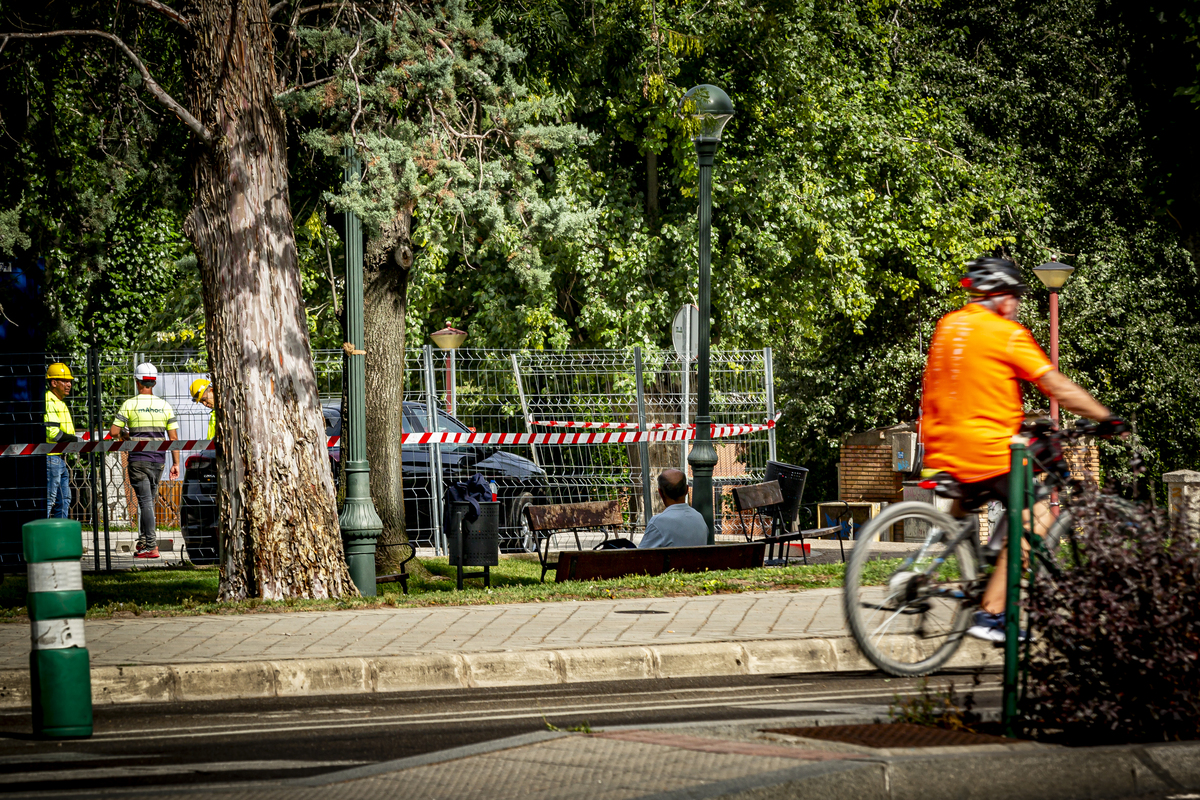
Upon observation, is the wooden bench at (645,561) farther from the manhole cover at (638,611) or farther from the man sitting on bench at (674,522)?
the manhole cover at (638,611)

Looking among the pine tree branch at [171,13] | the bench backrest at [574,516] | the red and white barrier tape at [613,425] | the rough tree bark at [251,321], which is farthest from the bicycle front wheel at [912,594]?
the red and white barrier tape at [613,425]

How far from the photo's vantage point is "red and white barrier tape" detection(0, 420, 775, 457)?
45.3 feet

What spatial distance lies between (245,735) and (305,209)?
9734mm

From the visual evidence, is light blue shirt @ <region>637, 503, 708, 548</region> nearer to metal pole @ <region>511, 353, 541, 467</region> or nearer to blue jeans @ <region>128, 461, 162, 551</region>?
metal pole @ <region>511, 353, 541, 467</region>

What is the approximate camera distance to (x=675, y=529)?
11.5m

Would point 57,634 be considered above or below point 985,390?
below

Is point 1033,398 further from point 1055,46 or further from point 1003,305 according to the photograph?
point 1003,305

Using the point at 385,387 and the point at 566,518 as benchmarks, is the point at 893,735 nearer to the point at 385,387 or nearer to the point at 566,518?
the point at 566,518

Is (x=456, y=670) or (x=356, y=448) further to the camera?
(x=356, y=448)

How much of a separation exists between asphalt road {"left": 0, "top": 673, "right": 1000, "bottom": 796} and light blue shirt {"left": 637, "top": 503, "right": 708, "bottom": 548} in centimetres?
401

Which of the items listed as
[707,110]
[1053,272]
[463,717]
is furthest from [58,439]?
[1053,272]

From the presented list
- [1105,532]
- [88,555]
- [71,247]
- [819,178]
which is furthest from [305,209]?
[819,178]

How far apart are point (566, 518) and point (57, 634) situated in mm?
7439

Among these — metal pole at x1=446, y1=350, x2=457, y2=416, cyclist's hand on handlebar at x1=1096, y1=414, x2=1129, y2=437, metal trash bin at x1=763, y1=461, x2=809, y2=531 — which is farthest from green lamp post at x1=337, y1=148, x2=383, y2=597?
cyclist's hand on handlebar at x1=1096, y1=414, x2=1129, y2=437
